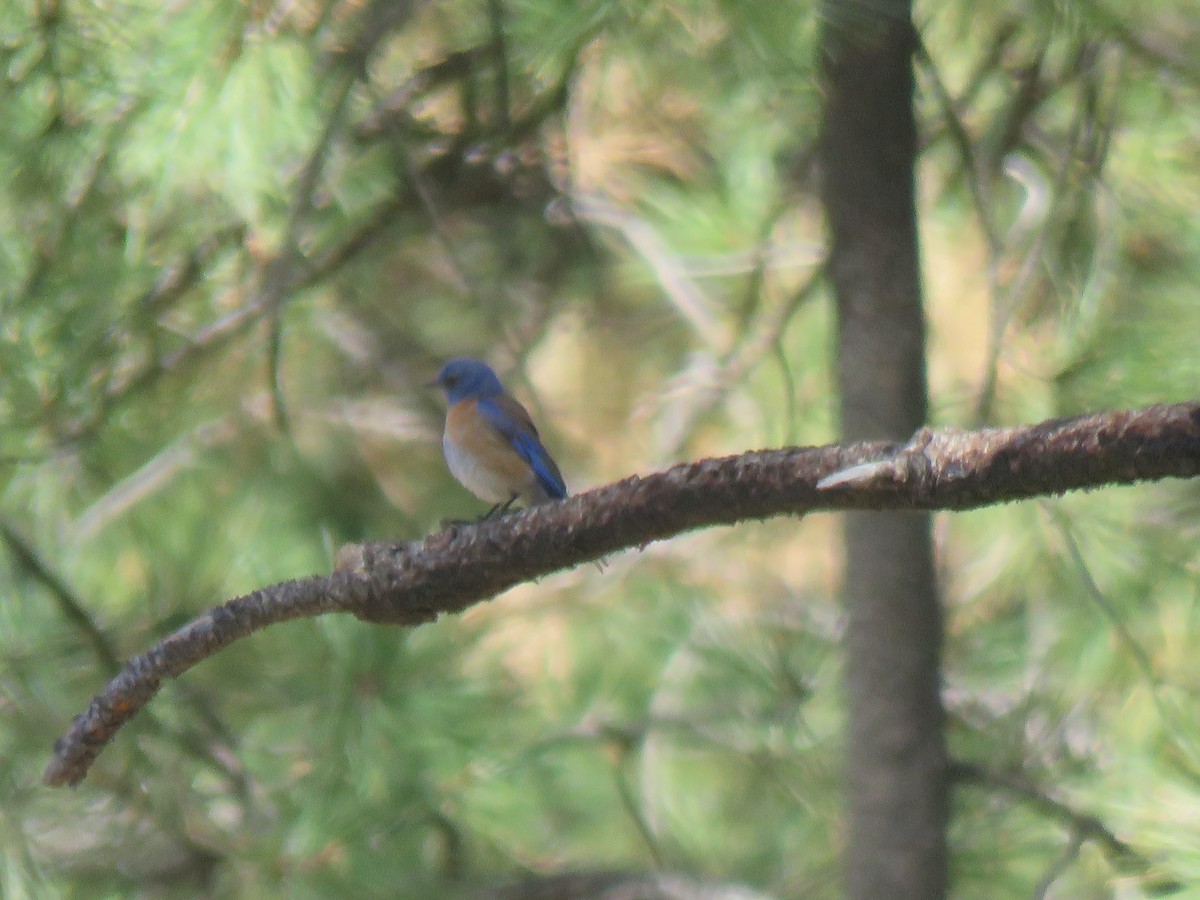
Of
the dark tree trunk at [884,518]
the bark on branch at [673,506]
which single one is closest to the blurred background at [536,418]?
the dark tree trunk at [884,518]

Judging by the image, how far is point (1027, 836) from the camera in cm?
269

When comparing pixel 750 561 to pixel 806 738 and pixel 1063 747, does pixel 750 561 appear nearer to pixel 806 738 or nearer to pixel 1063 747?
pixel 806 738

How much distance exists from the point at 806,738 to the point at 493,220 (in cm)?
138

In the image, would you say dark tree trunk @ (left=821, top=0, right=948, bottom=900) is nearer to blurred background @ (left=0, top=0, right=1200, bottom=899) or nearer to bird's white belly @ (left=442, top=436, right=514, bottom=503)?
blurred background @ (left=0, top=0, right=1200, bottom=899)

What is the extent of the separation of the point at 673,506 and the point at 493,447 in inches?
66.3

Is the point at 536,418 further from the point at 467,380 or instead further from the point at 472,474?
the point at 467,380

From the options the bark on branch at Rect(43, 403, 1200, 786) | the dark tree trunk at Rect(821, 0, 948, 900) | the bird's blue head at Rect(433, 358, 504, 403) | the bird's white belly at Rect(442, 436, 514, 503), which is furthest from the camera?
the bird's blue head at Rect(433, 358, 504, 403)

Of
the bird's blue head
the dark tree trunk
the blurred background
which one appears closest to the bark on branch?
the blurred background

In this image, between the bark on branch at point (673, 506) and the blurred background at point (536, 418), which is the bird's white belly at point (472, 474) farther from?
the bark on branch at point (673, 506)

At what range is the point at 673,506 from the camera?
140cm

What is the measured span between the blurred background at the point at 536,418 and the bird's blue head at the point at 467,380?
0.15 m

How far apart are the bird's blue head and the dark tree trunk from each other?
107cm

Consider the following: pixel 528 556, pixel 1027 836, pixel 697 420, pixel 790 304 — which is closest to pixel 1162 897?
pixel 1027 836

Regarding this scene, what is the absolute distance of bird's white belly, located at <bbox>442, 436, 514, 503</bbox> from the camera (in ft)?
9.92
